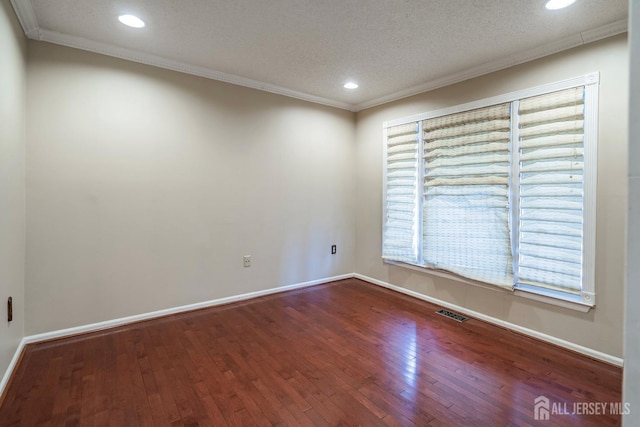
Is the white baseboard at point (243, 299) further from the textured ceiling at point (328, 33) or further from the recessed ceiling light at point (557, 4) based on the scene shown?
the recessed ceiling light at point (557, 4)

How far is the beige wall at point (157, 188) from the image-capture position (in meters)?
2.56

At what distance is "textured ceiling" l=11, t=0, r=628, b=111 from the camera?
83.7 inches

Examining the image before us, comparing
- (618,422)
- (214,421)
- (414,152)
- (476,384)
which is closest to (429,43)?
(414,152)

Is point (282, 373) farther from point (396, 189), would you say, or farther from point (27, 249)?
point (396, 189)

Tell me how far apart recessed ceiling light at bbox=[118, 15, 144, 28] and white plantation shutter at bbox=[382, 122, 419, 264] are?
2740mm

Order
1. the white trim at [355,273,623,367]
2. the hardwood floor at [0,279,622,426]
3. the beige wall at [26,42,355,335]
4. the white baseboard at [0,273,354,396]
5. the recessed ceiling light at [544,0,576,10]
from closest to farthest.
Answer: the hardwood floor at [0,279,622,426] < the recessed ceiling light at [544,0,576,10] < the white baseboard at [0,273,354,396] < the white trim at [355,273,623,367] < the beige wall at [26,42,355,335]

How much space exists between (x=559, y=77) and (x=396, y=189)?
1846 mm

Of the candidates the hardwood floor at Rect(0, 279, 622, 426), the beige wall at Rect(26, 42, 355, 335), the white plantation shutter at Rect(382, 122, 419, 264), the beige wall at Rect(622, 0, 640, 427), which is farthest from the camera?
the white plantation shutter at Rect(382, 122, 419, 264)

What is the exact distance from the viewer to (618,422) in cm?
172

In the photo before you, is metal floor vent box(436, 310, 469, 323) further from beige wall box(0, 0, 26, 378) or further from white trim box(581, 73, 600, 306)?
beige wall box(0, 0, 26, 378)

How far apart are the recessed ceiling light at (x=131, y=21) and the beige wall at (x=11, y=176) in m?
0.61

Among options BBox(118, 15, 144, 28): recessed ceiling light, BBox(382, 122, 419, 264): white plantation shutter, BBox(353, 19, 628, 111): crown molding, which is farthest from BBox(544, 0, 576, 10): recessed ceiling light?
BBox(118, 15, 144, 28): recessed ceiling light
